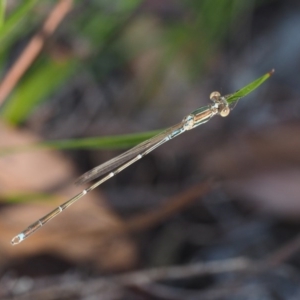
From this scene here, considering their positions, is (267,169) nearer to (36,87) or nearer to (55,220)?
(55,220)

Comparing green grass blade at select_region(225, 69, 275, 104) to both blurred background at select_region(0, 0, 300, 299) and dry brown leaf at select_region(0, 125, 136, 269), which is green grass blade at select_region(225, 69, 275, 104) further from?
dry brown leaf at select_region(0, 125, 136, 269)

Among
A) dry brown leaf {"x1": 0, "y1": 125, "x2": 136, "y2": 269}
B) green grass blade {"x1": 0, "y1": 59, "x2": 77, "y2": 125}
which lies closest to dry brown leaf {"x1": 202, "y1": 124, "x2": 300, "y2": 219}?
dry brown leaf {"x1": 0, "y1": 125, "x2": 136, "y2": 269}

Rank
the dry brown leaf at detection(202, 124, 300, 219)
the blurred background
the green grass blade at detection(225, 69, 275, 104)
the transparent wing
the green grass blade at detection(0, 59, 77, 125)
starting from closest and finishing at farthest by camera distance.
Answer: the green grass blade at detection(225, 69, 275, 104) < the transparent wing < the blurred background < the dry brown leaf at detection(202, 124, 300, 219) < the green grass blade at detection(0, 59, 77, 125)

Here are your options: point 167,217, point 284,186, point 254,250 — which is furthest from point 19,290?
point 284,186

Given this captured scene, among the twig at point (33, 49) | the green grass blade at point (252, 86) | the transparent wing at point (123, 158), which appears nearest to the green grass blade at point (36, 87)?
the twig at point (33, 49)

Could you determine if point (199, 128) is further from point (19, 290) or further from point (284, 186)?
point (19, 290)

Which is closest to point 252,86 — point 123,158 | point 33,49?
point 123,158

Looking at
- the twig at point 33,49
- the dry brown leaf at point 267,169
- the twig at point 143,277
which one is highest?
the twig at point 33,49

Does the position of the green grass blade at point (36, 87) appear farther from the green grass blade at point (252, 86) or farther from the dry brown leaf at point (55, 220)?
the green grass blade at point (252, 86)

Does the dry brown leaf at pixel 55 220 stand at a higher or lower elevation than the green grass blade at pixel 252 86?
higher
